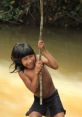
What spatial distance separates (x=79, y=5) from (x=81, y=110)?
5513 mm

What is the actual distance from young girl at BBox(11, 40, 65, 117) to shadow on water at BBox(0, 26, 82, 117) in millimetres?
1102

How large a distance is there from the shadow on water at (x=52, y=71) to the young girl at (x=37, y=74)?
110 centimetres

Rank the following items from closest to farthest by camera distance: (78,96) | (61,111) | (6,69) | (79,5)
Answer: (61,111)
(78,96)
(6,69)
(79,5)

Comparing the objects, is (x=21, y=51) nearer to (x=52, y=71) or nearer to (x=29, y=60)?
(x=29, y=60)

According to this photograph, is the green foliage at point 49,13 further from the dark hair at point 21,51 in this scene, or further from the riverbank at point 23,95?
the dark hair at point 21,51

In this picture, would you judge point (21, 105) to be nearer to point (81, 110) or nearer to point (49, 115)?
point (81, 110)

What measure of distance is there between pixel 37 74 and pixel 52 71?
3125mm

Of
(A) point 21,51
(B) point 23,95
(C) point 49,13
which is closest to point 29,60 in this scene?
(A) point 21,51

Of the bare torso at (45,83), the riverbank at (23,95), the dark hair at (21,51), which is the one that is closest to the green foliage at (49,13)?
the riverbank at (23,95)

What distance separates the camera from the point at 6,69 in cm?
705

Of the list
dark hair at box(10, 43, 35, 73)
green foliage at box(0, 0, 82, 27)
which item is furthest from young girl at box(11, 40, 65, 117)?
green foliage at box(0, 0, 82, 27)

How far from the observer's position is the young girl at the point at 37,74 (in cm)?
386

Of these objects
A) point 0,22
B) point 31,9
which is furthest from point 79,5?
point 0,22

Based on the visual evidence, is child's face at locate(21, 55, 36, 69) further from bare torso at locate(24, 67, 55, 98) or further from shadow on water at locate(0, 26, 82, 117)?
shadow on water at locate(0, 26, 82, 117)
